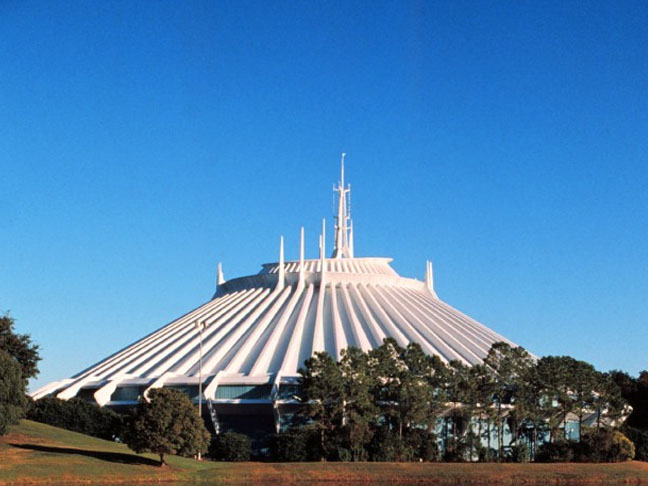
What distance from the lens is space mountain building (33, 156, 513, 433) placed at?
66500mm

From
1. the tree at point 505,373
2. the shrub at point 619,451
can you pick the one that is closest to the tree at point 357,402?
the tree at point 505,373

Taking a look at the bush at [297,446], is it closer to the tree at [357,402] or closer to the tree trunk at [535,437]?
the tree at [357,402]

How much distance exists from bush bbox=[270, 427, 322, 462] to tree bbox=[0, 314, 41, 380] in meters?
15.1

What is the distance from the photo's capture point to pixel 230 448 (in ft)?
197

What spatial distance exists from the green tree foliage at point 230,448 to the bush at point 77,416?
6185 millimetres

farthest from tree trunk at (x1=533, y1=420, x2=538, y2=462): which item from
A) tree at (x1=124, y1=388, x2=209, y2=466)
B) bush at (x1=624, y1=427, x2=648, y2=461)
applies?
tree at (x1=124, y1=388, x2=209, y2=466)

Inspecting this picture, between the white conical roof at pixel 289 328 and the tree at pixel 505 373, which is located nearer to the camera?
the tree at pixel 505 373

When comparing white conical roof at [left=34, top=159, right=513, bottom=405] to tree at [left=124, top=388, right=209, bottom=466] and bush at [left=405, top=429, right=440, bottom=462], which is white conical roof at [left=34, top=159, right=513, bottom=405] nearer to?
bush at [left=405, top=429, right=440, bottom=462]

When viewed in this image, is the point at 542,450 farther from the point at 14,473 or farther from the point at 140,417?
the point at 14,473

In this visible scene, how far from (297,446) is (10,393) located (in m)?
15.5

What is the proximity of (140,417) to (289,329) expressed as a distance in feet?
68.6

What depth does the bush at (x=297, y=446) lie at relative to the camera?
59875 mm

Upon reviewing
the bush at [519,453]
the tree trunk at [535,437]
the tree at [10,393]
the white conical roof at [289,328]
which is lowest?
the bush at [519,453]

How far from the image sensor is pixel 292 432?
61.7 metres
